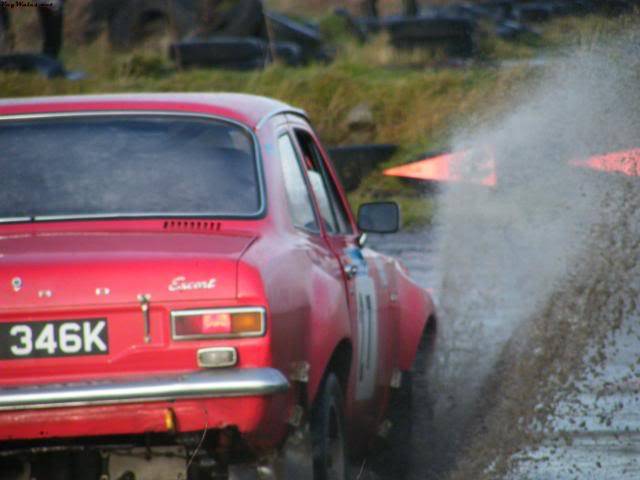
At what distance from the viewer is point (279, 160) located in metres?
5.57

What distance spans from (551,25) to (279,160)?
6180 millimetres

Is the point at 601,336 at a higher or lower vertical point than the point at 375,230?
lower

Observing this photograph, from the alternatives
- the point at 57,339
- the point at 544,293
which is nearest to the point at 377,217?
the point at 57,339

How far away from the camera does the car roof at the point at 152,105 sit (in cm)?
562

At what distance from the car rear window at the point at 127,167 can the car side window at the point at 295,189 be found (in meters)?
0.23

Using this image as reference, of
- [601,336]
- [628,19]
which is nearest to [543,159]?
[628,19]

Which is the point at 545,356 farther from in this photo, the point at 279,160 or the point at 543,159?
the point at 543,159

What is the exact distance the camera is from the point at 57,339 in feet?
15.2

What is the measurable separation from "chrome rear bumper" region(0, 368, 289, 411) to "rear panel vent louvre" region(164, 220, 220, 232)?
25.0 inches

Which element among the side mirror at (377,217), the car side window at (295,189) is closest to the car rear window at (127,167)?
the car side window at (295,189)

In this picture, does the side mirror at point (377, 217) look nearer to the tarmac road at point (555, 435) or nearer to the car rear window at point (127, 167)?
the tarmac road at point (555, 435)

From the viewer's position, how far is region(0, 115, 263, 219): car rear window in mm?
5242

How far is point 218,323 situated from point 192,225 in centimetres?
55

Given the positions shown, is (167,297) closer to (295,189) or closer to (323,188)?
(295,189)
